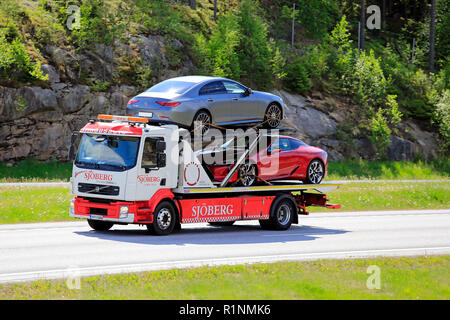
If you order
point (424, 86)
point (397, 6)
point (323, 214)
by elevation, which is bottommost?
point (323, 214)

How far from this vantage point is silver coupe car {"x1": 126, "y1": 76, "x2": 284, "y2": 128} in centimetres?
1633

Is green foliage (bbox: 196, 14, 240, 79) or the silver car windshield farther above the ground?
green foliage (bbox: 196, 14, 240, 79)

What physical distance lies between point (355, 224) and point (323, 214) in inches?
158

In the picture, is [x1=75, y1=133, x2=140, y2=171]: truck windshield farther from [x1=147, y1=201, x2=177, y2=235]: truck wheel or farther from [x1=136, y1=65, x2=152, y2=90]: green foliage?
[x1=136, y1=65, x2=152, y2=90]: green foliage

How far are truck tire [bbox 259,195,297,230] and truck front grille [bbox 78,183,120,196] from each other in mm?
5404

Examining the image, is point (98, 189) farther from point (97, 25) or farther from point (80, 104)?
point (97, 25)

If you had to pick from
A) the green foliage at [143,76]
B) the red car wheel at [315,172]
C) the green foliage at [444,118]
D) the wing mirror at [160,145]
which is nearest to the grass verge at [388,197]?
the red car wheel at [315,172]

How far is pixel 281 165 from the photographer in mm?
19188

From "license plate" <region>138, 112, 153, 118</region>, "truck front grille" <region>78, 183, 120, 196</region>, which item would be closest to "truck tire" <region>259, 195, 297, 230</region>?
"license plate" <region>138, 112, 153, 118</region>

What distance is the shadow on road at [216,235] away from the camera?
15.7 meters
